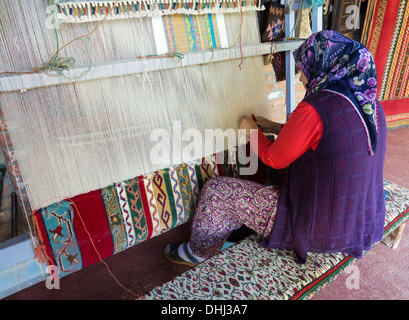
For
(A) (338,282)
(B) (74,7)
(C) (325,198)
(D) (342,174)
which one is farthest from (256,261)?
(B) (74,7)

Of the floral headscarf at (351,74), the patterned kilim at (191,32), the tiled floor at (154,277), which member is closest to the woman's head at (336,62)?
the floral headscarf at (351,74)

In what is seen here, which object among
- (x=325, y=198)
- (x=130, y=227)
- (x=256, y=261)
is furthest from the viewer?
(x=130, y=227)

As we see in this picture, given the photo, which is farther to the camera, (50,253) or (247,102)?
(247,102)

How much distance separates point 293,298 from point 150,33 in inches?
52.8

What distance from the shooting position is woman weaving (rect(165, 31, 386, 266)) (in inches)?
47.0

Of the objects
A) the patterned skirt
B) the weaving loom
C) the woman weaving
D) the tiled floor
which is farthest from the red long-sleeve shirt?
the tiled floor

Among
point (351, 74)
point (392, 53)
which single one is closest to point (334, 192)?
point (351, 74)

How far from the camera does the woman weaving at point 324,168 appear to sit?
3.92 feet

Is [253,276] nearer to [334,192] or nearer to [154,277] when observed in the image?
[334,192]

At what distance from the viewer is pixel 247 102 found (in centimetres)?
179

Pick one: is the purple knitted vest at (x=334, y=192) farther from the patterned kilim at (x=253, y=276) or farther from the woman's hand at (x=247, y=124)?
the woman's hand at (x=247, y=124)

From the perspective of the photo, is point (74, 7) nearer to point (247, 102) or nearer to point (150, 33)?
point (150, 33)

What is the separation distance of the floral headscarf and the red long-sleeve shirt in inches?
5.4

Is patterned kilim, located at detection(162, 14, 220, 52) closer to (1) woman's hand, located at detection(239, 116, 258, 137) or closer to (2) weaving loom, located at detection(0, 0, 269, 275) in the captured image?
(2) weaving loom, located at detection(0, 0, 269, 275)
